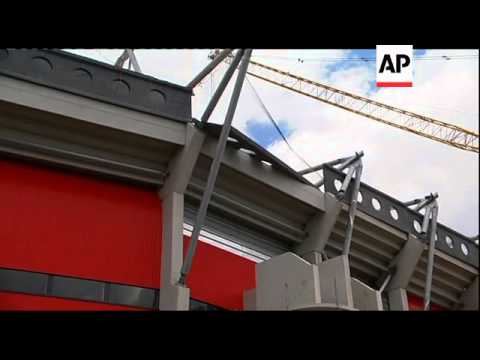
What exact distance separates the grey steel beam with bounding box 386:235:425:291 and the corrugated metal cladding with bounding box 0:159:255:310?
788 cm

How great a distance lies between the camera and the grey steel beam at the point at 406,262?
21.2 m

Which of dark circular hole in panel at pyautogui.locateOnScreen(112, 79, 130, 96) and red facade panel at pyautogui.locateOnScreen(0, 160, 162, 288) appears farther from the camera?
dark circular hole in panel at pyautogui.locateOnScreen(112, 79, 130, 96)

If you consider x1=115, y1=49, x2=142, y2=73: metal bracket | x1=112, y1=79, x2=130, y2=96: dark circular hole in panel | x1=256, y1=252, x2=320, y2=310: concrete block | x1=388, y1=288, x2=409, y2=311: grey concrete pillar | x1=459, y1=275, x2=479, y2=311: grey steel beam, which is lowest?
x1=256, y1=252, x2=320, y2=310: concrete block

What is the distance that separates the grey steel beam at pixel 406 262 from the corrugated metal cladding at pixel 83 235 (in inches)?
310

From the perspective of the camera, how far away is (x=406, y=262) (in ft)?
70.6

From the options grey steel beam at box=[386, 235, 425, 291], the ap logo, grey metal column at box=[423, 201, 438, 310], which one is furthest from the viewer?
grey steel beam at box=[386, 235, 425, 291]

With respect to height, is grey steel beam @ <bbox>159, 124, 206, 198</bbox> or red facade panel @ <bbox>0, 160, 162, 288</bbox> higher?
grey steel beam @ <bbox>159, 124, 206, 198</bbox>

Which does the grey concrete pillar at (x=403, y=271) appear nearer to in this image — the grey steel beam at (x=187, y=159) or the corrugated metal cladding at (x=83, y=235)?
the corrugated metal cladding at (x=83, y=235)

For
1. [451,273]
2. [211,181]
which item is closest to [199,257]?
[211,181]

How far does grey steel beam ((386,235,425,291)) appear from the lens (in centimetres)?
2125

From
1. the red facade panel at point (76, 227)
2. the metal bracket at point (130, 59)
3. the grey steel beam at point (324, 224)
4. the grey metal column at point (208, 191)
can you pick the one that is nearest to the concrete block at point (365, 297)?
the grey steel beam at point (324, 224)

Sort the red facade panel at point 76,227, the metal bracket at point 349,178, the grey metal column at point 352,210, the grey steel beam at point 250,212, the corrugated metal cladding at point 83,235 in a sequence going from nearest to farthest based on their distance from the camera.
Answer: the corrugated metal cladding at point 83,235 → the red facade panel at point 76,227 → the grey steel beam at point 250,212 → the grey metal column at point 352,210 → the metal bracket at point 349,178

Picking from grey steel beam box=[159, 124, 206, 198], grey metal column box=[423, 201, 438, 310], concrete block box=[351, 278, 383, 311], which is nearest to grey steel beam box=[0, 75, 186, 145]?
grey steel beam box=[159, 124, 206, 198]

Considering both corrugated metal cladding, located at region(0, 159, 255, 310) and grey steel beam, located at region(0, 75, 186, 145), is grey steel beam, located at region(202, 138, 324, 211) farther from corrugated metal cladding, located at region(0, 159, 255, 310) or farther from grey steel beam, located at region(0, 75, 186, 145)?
corrugated metal cladding, located at region(0, 159, 255, 310)
